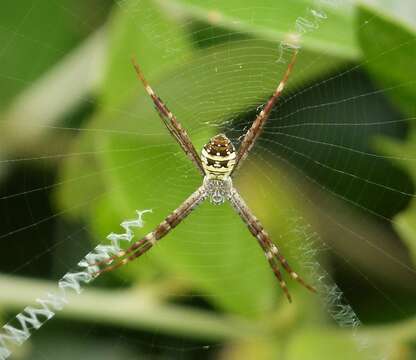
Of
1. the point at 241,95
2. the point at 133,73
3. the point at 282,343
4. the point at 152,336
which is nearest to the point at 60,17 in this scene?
the point at 133,73

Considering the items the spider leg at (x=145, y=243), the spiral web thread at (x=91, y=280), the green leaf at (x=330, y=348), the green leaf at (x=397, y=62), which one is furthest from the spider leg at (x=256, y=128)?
the green leaf at (x=330, y=348)

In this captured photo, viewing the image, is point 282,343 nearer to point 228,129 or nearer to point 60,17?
point 228,129

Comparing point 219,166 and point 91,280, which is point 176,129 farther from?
point 91,280

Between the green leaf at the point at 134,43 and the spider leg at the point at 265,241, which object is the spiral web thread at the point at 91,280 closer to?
the spider leg at the point at 265,241

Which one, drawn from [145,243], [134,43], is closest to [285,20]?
[134,43]

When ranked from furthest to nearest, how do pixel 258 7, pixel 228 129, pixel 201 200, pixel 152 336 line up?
pixel 201 200, pixel 228 129, pixel 152 336, pixel 258 7

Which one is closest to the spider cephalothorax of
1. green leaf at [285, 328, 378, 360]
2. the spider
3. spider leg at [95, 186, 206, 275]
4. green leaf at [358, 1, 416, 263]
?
the spider
